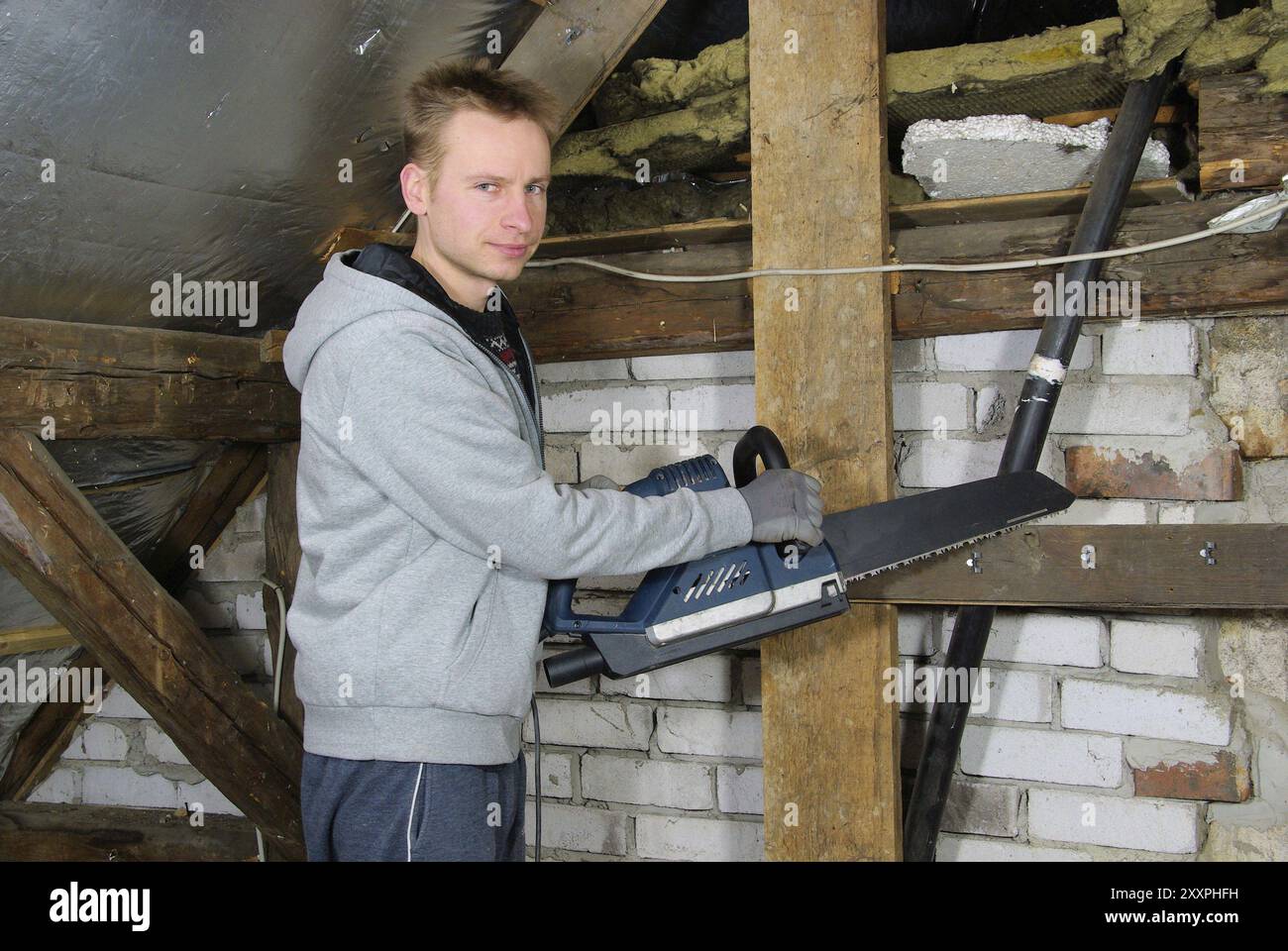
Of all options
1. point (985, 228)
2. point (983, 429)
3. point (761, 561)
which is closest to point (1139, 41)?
point (985, 228)

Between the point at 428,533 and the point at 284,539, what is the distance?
2.81ft

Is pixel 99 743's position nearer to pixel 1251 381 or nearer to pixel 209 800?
pixel 209 800

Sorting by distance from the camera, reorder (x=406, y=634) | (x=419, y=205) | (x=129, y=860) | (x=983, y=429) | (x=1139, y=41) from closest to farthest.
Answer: (x=406, y=634) → (x=419, y=205) → (x=1139, y=41) → (x=983, y=429) → (x=129, y=860)

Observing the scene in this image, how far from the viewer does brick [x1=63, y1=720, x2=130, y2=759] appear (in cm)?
208

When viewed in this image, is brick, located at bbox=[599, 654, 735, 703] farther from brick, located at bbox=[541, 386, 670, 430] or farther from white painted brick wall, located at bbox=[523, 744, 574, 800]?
brick, located at bbox=[541, 386, 670, 430]

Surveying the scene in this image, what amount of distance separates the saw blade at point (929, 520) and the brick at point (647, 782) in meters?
0.62

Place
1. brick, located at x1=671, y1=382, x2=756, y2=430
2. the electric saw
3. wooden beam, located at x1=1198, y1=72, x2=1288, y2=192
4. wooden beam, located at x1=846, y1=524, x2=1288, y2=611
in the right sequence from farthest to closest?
brick, located at x1=671, y1=382, x2=756, y2=430, wooden beam, located at x1=1198, y1=72, x2=1288, y2=192, wooden beam, located at x1=846, y1=524, x2=1288, y2=611, the electric saw

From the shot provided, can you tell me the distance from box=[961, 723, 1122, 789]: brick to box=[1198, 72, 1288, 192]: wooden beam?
75 cm

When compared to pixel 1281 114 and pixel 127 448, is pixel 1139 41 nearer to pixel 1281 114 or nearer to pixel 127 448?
pixel 1281 114

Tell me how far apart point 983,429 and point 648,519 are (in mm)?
687

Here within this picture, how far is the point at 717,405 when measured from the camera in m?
1.62

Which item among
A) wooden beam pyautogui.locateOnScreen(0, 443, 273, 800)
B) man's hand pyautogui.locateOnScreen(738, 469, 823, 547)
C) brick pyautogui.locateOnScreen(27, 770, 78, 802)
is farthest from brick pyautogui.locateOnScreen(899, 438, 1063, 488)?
brick pyautogui.locateOnScreen(27, 770, 78, 802)

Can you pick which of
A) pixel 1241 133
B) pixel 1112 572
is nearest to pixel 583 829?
pixel 1112 572

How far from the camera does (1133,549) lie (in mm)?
1224
